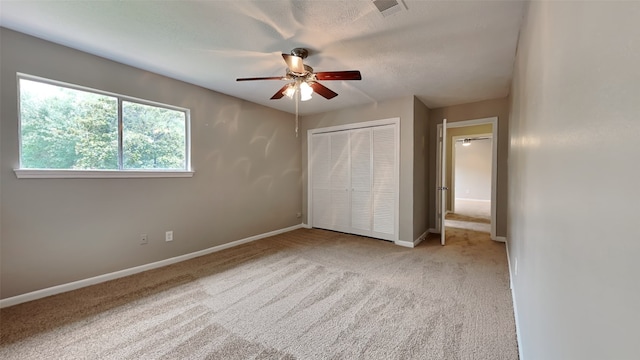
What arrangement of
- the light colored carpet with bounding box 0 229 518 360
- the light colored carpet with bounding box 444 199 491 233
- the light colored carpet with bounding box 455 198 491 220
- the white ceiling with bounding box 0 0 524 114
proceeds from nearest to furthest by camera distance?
the light colored carpet with bounding box 0 229 518 360 < the white ceiling with bounding box 0 0 524 114 < the light colored carpet with bounding box 444 199 491 233 < the light colored carpet with bounding box 455 198 491 220

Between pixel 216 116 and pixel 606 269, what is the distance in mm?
3897

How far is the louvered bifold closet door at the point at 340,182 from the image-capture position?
14.7 ft

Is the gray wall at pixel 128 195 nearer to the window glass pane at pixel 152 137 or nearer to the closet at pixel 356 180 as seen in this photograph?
the window glass pane at pixel 152 137

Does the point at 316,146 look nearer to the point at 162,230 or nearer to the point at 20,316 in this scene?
the point at 162,230

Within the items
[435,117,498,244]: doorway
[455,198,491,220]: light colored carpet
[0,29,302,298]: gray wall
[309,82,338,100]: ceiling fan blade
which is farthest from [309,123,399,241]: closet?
[455,198,491,220]: light colored carpet

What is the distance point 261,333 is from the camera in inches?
71.0

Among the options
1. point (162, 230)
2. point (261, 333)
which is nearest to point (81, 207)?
point (162, 230)

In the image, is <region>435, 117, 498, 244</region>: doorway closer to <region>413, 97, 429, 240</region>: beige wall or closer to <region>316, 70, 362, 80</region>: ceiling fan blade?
<region>413, 97, 429, 240</region>: beige wall

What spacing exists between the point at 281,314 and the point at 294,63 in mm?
2124

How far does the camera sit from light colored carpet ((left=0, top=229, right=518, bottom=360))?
1646 mm

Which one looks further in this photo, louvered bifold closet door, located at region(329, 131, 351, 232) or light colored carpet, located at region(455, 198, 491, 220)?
light colored carpet, located at region(455, 198, 491, 220)

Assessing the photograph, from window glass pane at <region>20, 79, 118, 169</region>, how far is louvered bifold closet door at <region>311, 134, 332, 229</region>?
307 centimetres

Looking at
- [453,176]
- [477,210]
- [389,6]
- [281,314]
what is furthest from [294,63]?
[477,210]

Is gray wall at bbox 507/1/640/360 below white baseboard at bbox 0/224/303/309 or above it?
above
